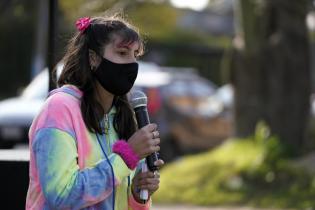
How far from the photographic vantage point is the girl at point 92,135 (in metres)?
3.06

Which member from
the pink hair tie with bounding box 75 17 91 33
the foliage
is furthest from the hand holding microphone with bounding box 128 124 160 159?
the foliage

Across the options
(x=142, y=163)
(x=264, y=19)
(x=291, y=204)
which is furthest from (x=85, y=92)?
(x=264, y=19)

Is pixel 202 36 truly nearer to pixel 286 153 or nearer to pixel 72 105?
pixel 286 153

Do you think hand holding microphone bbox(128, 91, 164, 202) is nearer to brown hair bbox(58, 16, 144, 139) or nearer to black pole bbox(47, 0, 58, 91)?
brown hair bbox(58, 16, 144, 139)

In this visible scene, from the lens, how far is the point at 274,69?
36.3 ft

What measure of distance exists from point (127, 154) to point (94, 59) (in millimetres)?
396

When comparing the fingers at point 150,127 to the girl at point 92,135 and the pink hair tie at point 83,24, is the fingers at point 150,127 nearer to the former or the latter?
the girl at point 92,135

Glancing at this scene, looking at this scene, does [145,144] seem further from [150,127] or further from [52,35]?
[52,35]

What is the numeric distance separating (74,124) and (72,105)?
75mm

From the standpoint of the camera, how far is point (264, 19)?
1128 cm

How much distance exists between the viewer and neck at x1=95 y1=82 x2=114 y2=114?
10.8ft

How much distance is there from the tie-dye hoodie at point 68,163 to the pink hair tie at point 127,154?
0.02 metres

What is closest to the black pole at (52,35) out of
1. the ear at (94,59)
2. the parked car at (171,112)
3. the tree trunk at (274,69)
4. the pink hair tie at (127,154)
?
the ear at (94,59)

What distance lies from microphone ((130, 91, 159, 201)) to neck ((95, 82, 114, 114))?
10 centimetres
